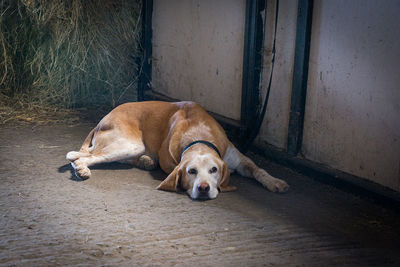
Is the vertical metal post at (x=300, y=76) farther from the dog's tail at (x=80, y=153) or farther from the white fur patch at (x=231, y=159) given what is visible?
the dog's tail at (x=80, y=153)

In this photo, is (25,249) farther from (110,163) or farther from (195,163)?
(110,163)

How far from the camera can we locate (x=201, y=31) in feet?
17.4

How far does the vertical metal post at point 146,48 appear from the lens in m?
6.46

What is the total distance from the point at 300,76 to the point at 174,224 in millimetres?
1730

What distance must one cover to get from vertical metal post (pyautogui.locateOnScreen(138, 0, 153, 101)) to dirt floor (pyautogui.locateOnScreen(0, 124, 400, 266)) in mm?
2738

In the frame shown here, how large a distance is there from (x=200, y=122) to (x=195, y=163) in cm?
70

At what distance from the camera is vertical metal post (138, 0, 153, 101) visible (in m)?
6.46

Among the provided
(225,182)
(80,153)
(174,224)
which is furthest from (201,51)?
(174,224)

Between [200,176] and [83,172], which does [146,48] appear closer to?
[83,172]

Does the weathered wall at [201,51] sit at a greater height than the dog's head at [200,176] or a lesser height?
greater

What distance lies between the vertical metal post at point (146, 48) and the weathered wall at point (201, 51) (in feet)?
0.27

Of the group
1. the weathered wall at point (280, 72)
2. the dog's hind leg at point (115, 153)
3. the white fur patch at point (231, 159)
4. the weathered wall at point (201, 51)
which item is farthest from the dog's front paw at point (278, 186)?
the weathered wall at point (201, 51)

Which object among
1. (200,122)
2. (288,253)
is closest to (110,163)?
(200,122)

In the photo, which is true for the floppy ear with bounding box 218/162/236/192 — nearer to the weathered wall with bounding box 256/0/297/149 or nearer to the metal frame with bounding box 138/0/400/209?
the metal frame with bounding box 138/0/400/209
